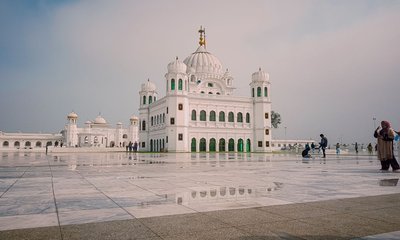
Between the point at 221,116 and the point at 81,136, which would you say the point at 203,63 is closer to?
the point at 221,116

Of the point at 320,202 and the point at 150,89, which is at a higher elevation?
the point at 150,89

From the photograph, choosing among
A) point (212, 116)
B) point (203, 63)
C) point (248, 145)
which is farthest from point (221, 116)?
point (203, 63)

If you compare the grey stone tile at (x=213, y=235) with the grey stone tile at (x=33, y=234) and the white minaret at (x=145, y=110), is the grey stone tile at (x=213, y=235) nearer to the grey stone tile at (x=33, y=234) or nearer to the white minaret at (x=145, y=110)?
the grey stone tile at (x=33, y=234)

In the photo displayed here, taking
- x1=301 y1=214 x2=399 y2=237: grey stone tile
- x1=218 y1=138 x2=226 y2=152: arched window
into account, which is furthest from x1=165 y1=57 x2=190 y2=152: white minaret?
x1=301 y1=214 x2=399 y2=237: grey stone tile

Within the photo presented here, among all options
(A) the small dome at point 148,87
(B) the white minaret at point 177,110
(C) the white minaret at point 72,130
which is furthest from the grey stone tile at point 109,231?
(C) the white minaret at point 72,130

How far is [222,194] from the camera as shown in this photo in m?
5.48

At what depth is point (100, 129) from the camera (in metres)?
90.8

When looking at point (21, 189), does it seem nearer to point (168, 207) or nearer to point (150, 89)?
point (168, 207)

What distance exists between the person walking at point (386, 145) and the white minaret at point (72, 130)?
8292cm

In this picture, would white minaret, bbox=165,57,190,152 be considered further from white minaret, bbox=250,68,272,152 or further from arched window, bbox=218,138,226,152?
white minaret, bbox=250,68,272,152

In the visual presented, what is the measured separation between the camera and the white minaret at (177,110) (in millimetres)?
47031

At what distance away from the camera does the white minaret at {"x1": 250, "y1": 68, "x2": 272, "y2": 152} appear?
5284 cm

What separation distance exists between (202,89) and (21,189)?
52.3 meters

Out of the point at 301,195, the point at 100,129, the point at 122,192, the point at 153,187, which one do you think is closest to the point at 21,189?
the point at 122,192
